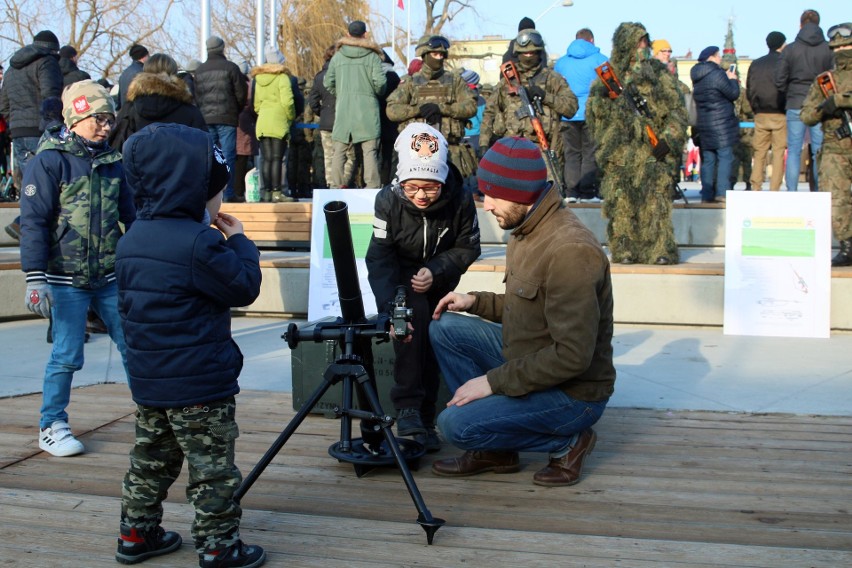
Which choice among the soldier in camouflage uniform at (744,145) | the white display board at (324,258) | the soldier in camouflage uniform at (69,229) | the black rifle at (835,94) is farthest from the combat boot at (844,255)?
the soldier in camouflage uniform at (69,229)

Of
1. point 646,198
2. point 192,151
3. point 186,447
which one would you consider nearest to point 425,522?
point 186,447

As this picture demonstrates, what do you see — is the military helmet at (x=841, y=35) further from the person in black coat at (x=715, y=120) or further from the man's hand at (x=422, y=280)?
the man's hand at (x=422, y=280)

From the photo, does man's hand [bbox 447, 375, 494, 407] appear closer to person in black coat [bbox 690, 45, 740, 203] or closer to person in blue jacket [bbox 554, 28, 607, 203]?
person in blue jacket [bbox 554, 28, 607, 203]

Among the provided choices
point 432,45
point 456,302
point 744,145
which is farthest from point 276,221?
point 744,145

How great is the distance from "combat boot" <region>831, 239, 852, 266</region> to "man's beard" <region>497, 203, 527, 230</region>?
17.2 ft

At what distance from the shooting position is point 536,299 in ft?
12.6

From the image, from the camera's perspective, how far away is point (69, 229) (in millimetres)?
4504

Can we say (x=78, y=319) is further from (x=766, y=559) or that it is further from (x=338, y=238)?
(x=766, y=559)

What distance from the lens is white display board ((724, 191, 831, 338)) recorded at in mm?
7305

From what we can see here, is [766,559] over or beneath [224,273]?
beneath

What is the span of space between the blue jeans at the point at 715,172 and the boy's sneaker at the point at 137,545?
31.0 ft

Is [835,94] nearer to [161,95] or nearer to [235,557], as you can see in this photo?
[161,95]

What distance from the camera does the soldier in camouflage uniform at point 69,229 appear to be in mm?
4430

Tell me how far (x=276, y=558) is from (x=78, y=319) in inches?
74.9
